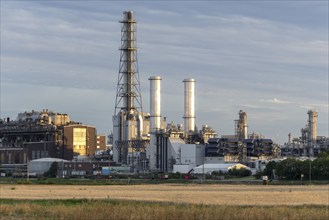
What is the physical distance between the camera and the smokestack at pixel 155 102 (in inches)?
5595

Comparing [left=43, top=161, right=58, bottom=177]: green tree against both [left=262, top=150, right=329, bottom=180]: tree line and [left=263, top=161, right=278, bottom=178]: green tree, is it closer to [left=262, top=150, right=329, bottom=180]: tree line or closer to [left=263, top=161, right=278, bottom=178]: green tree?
[left=263, top=161, right=278, bottom=178]: green tree

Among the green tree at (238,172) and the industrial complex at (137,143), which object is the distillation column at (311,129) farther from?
the green tree at (238,172)

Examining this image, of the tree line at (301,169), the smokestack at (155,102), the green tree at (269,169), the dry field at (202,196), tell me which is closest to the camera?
the dry field at (202,196)

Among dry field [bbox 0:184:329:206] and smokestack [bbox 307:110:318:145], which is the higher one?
smokestack [bbox 307:110:318:145]

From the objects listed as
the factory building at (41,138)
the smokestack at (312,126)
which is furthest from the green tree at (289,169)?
the factory building at (41,138)

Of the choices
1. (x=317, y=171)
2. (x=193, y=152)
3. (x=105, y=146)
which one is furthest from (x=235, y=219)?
(x=105, y=146)

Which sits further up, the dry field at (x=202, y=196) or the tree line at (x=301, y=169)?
the tree line at (x=301, y=169)

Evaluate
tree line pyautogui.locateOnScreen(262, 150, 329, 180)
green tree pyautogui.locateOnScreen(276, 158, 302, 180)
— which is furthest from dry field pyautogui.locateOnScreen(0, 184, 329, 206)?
green tree pyautogui.locateOnScreen(276, 158, 302, 180)

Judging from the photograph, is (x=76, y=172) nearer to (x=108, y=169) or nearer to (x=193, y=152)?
(x=108, y=169)

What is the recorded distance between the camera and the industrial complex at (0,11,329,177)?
143 m

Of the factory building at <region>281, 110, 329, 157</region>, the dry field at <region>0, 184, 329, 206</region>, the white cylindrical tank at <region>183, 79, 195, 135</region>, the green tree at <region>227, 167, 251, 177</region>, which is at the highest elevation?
the white cylindrical tank at <region>183, 79, 195, 135</region>

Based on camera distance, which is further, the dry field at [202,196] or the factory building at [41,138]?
the factory building at [41,138]

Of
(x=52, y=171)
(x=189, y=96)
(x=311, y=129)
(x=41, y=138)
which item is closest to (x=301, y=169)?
(x=189, y=96)

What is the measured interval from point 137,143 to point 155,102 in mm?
11618
